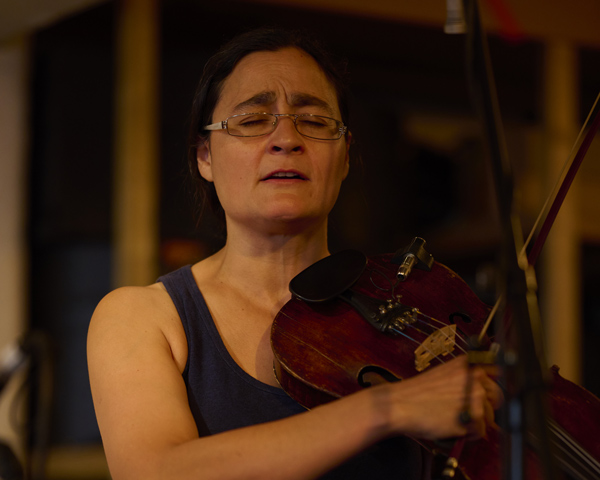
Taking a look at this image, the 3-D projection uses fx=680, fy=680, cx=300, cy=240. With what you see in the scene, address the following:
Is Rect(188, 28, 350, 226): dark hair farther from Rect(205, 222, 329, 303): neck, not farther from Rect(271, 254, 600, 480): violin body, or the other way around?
Rect(271, 254, 600, 480): violin body

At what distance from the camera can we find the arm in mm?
866

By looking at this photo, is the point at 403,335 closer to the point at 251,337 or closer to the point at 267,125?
the point at 251,337

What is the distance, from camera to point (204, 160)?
4.83 ft

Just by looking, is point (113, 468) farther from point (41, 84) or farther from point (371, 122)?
point (371, 122)

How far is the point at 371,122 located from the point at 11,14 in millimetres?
1841

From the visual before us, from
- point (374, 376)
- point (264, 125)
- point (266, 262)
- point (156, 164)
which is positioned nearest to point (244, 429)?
point (374, 376)

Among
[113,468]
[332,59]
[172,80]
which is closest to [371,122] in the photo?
[172,80]

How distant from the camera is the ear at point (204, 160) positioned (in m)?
1.46

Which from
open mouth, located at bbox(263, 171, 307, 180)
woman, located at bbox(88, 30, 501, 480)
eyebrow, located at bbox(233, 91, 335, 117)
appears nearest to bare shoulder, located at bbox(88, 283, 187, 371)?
woman, located at bbox(88, 30, 501, 480)

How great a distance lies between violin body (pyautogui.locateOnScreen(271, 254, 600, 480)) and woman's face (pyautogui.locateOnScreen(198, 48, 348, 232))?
19 centimetres

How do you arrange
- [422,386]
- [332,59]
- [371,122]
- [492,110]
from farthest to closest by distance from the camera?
1. [371,122]
2. [332,59]
3. [422,386]
4. [492,110]

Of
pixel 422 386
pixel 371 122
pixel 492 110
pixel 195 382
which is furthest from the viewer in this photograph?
pixel 371 122

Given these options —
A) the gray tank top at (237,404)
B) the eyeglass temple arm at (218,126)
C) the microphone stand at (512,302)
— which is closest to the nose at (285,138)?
the eyeglass temple arm at (218,126)

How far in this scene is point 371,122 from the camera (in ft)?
12.2
